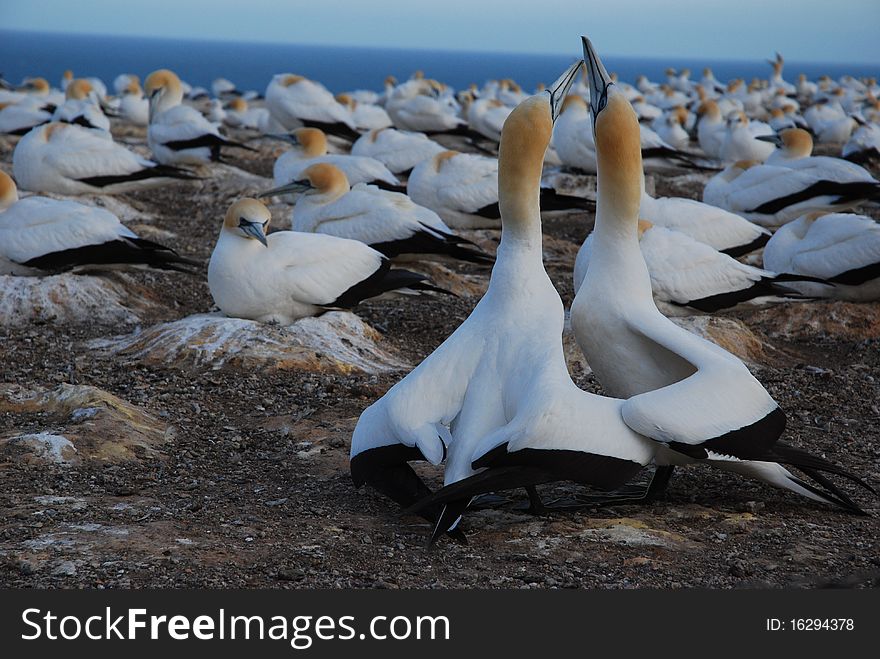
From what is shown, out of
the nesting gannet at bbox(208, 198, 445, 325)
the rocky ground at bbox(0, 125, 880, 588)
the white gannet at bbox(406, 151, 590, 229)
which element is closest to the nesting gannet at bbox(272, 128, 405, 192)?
the white gannet at bbox(406, 151, 590, 229)

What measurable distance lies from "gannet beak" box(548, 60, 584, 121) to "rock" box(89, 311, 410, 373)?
2030 millimetres

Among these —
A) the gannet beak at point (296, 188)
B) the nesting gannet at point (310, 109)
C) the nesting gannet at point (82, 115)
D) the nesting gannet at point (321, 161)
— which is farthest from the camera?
the nesting gannet at point (82, 115)

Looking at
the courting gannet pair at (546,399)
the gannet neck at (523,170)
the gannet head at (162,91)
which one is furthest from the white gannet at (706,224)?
the gannet head at (162,91)

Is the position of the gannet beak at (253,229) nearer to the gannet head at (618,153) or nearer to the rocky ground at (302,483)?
the rocky ground at (302,483)

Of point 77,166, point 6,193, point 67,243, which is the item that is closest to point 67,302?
point 67,243

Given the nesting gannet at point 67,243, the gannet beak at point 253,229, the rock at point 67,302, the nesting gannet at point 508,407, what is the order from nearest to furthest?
the nesting gannet at point 508,407 → the gannet beak at point 253,229 → the rock at point 67,302 → the nesting gannet at point 67,243

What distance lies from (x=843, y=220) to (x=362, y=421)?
4.85m

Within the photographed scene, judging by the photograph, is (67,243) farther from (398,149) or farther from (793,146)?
(793,146)

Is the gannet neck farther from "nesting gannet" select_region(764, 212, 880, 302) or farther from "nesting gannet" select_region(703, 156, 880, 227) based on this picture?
"nesting gannet" select_region(703, 156, 880, 227)

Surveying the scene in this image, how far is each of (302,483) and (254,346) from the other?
5.79 feet

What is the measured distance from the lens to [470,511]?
4035 mm

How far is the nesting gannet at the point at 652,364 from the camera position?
12.0 ft

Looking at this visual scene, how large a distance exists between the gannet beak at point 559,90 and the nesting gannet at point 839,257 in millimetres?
3373

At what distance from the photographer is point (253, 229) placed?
625 centimetres
